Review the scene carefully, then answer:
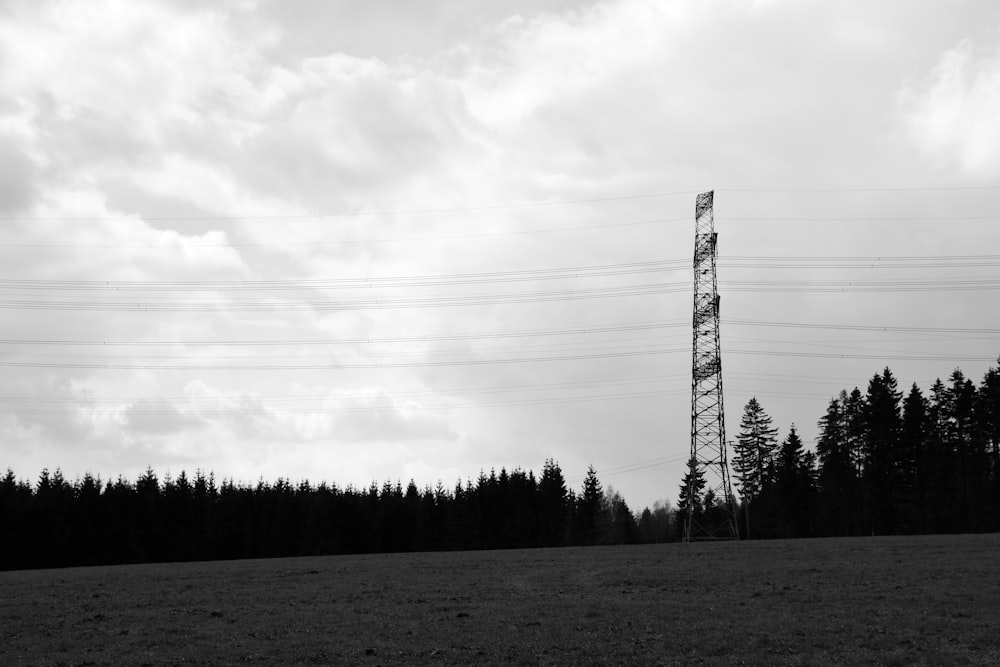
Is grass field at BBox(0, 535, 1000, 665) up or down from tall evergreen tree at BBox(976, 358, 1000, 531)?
down

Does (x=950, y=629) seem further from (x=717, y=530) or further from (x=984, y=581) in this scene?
(x=717, y=530)

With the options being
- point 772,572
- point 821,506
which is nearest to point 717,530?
point 772,572

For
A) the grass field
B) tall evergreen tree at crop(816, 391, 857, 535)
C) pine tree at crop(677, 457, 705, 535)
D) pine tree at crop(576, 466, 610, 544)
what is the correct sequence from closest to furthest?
the grass field, pine tree at crop(677, 457, 705, 535), tall evergreen tree at crop(816, 391, 857, 535), pine tree at crop(576, 466, 610, 544)

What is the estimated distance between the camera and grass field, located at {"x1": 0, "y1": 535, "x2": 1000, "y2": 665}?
25.5 m

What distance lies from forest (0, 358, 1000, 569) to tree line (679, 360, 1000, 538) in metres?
0.19

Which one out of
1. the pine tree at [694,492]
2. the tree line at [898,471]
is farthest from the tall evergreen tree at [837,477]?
the pine tree at [694,492]

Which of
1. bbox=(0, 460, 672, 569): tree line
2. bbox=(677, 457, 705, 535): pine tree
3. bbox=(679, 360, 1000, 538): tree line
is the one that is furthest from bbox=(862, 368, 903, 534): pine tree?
bbox=(0, 460, 672, 569): tree line

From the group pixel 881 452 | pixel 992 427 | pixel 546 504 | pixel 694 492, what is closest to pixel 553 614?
pixel 694 492

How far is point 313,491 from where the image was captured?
17888 cm

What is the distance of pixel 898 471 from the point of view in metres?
107

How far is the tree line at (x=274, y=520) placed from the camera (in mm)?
124312

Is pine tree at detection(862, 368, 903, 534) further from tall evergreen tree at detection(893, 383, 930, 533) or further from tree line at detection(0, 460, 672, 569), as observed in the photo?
tree line at detection(0, 460, 672, 569)

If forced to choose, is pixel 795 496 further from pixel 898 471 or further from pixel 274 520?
pixel 274 520

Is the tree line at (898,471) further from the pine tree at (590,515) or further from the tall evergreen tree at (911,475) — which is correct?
the pine tree at (590,515)
